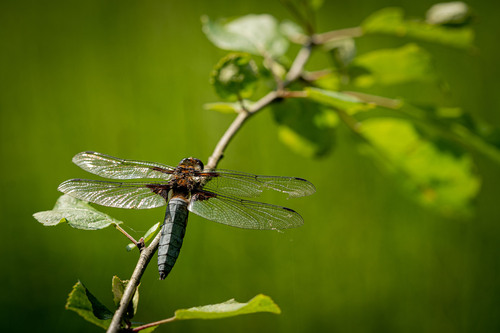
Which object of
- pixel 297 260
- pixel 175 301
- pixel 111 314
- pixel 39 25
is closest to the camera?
pixel 111 314

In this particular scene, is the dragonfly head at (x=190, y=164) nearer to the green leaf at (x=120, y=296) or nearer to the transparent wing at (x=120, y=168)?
the transparent wing at (x=120, y=168)

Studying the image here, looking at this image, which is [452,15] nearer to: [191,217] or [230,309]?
[230,309]

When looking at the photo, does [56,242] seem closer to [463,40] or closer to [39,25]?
[39,25]

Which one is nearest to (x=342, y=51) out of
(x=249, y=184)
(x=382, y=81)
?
(x=382, y=81)

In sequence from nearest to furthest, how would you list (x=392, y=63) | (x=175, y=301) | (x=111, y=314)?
(x=111, y=314) → (x=392, y=63) → (x=175, y=301)

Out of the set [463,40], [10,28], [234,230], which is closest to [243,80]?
[463,40]

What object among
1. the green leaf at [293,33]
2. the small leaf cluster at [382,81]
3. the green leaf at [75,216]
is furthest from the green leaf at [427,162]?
the green leaf at [75,216]
